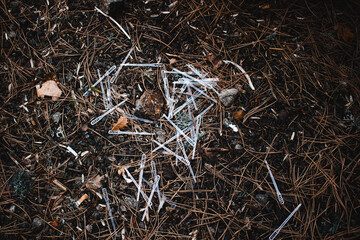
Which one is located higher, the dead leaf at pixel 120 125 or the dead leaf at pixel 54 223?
the dead leaf at pixel 120 125

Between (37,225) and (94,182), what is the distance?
702 mm

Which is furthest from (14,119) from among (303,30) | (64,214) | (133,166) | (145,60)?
(303,30)

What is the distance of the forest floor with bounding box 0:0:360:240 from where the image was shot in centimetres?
196

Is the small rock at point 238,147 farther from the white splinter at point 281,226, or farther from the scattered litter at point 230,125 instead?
the white splinter at point 281,226

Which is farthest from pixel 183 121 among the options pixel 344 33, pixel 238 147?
pixel 344 33

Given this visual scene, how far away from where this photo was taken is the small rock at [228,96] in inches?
79.4

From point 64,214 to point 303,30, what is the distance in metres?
3.13

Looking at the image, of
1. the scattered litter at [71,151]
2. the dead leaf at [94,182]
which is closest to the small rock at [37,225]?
the dead leaf at [94,182]

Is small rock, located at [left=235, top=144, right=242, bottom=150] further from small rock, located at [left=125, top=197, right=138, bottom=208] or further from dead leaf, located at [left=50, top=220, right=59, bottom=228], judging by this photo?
dead leaf, located at [left=50, top=220, right=59, bottom=228]

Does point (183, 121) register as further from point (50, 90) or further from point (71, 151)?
point (50, 90)

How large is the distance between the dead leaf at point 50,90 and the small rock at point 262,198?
2.32m

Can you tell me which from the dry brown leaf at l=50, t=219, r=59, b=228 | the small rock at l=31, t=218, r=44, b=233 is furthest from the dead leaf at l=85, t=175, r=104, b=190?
the small rock at l=31, t=218, r=44, b=233

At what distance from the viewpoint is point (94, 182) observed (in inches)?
79.3

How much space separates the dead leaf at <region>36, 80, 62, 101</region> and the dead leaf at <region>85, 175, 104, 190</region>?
0.94 m
